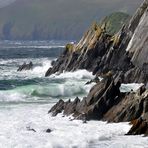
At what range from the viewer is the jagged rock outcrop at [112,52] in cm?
10911

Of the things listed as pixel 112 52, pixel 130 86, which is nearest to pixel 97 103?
pixel 130 86

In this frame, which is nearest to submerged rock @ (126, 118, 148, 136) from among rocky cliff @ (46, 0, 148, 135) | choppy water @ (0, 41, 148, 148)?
rocky cliff @ (46, 0, 148, 135)

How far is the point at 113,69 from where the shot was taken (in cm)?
11325

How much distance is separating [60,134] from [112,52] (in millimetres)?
62219

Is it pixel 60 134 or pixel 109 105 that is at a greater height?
pixel 109 105

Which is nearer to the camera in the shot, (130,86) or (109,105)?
(109,105)

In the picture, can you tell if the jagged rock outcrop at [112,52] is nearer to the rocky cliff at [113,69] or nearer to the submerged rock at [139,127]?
the rocky cliff at [113,69]

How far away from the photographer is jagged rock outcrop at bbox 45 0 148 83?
109 meters

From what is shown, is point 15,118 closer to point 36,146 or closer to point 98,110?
point 98,110

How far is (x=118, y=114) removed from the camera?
6244 cm

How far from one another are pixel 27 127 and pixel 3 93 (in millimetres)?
30744

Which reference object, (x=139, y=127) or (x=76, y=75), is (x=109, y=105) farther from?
(x=76, y=75)

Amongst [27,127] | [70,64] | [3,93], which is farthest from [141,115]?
[70,64]

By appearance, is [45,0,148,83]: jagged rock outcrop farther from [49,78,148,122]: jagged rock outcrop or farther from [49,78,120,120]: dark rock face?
[49,78,148,122]: jagged rock outcrop
